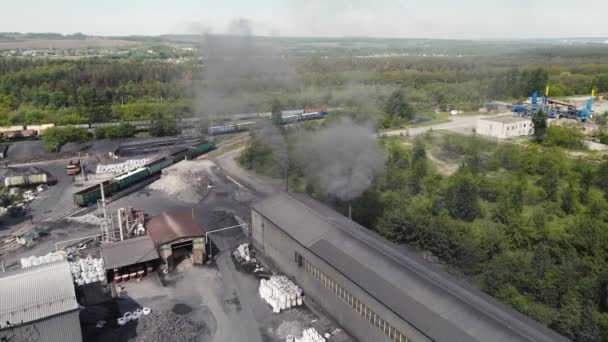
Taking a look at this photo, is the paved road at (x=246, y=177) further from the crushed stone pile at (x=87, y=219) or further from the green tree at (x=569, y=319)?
the green tree at (x=569, y=319)

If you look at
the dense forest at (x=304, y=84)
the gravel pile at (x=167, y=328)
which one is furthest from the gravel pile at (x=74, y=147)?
the gravel pile at (x=167, y=328)

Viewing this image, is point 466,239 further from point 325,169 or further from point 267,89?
point 267,89

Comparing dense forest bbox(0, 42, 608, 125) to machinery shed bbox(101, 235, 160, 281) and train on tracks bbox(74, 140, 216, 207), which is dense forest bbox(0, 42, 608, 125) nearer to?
train on tracks bbox(74, 140, 216, 207)

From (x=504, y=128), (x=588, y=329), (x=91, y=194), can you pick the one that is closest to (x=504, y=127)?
(x=504, y=128)

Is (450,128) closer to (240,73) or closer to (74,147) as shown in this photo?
(240,73)

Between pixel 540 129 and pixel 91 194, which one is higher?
pixel 540 129
